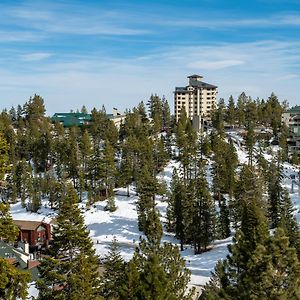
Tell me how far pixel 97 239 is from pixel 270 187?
89.9ft

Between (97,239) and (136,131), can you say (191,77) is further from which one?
(97,239)

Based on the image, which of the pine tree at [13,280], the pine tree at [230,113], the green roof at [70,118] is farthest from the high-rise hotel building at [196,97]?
the pine tree at [13,280]

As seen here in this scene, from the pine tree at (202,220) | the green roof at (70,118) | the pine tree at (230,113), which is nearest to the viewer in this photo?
the pine tree at (202,220)

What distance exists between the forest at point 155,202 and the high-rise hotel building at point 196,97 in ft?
55.5

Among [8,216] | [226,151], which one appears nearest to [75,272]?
[8,216]

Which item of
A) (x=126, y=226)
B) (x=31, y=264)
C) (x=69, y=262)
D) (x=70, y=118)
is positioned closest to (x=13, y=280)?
(x=69, y=262)

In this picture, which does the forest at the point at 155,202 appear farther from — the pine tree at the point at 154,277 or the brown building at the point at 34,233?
the brown building at the point at 34,233

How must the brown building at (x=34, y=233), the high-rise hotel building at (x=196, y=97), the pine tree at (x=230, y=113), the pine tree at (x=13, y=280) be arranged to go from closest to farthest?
the pine tree at (x=13, y=280) < the brown building at (x=34, y=233) < the pine tree at (x=230, y=113) < the high-rise hotel building at (x=196, y=97)

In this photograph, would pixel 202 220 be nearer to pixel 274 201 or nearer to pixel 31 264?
pixel 274 201

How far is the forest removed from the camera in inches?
791

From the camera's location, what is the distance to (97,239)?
68.3m

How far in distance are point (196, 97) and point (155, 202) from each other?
75.9 metres

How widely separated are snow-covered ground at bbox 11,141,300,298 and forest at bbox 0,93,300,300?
158cm

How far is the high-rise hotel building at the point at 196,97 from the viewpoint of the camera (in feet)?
486
